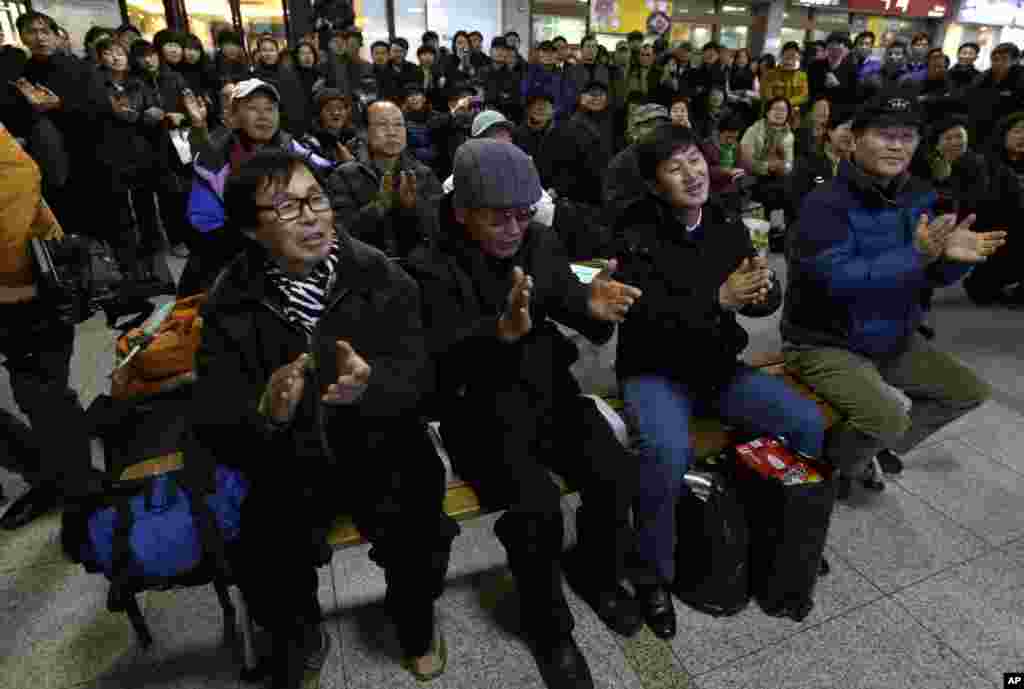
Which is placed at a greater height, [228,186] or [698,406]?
[228,186]

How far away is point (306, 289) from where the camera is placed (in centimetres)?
174

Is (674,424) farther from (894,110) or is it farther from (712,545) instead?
(894,110)

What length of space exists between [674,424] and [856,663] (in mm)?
949

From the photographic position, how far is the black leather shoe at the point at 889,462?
9.34 feet

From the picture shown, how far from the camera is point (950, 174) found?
14.7ft

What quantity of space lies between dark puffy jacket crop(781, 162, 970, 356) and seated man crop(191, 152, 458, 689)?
1.73 m

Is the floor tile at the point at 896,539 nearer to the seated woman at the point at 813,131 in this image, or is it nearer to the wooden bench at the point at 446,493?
the wooden bench at the point at 446,493

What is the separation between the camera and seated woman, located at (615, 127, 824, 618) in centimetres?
211

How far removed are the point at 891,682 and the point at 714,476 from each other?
80 centimetres

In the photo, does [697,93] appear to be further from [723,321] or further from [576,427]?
[576,427]

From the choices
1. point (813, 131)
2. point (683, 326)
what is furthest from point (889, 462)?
point (813, 131)

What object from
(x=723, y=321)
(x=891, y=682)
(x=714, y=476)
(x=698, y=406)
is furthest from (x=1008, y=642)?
(x=723, y=321)

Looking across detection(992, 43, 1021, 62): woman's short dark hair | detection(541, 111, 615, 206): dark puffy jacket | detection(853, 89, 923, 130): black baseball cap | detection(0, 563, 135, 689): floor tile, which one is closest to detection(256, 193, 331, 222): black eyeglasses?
detection(0, 563, 135, 689): floor tile

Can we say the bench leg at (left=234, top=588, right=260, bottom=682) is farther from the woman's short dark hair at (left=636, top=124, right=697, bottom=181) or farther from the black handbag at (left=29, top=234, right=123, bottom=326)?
the woman's short dark hair at (left=636, top=124, right=697, bottom=181)
